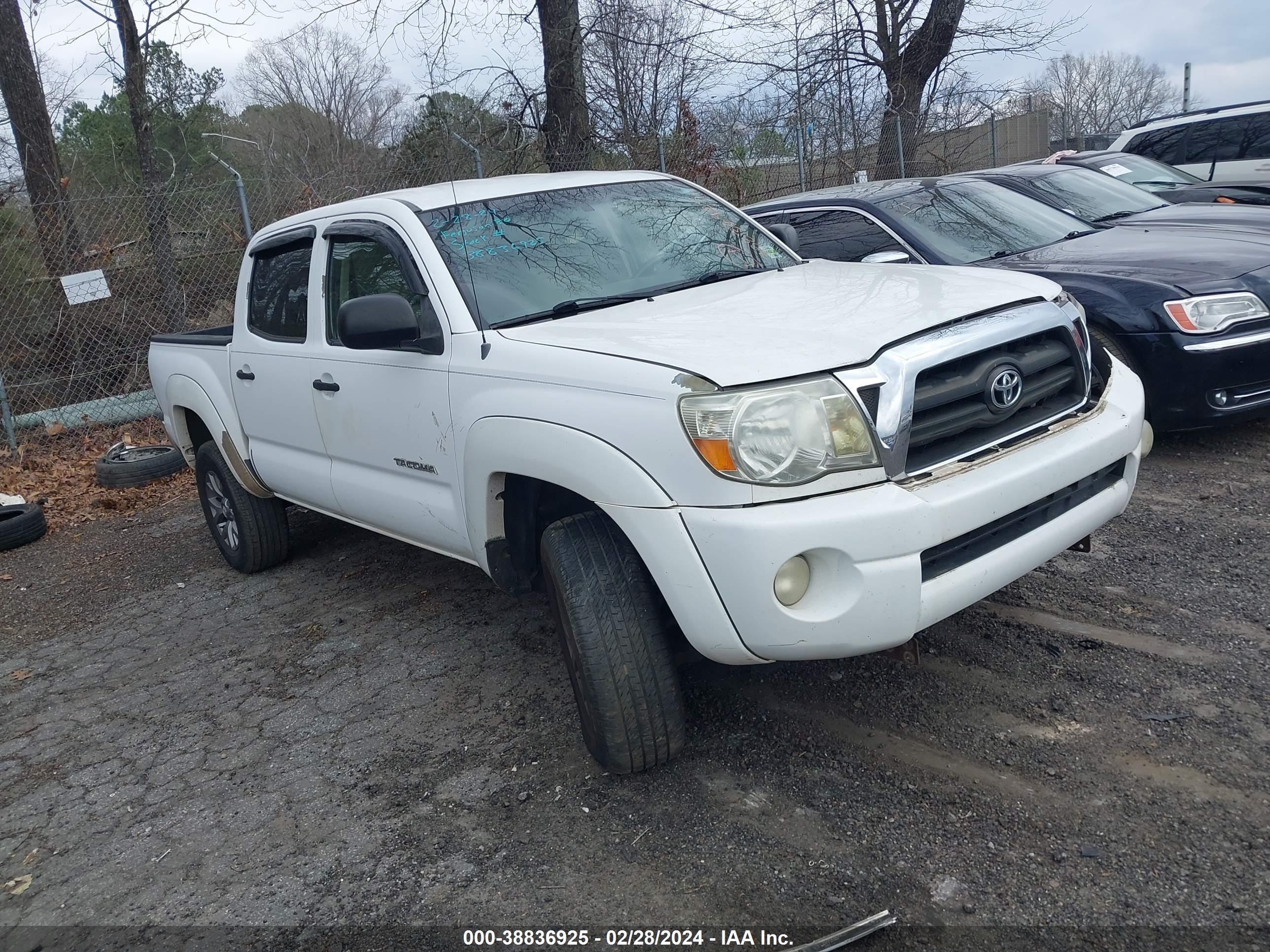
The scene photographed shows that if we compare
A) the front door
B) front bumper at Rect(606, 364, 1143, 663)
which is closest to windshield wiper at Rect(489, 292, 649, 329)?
the front door

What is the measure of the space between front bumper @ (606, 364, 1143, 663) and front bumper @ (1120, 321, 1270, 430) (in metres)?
2.80

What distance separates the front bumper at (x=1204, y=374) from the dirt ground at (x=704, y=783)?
0.53 meters

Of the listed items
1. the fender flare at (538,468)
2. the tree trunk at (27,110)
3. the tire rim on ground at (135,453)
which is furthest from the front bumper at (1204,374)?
the tree trunk at (27,110)

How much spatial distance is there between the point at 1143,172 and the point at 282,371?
8.28 m

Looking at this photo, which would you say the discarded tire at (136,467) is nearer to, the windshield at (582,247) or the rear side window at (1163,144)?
the windshield at (582,247)

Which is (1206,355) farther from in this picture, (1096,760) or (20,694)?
(20,694)

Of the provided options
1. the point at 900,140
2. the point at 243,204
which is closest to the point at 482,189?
the point at 243,204

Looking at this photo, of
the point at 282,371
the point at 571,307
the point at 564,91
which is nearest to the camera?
the point at 571,307

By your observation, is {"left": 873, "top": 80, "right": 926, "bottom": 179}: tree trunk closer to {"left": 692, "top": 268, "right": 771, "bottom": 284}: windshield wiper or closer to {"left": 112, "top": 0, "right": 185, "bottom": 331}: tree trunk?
{"left": 112, "top": 0, "right": 185, "bottom": 331}: tree trunk

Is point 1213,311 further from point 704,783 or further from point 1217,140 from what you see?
point 1217,140

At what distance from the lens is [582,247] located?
396 centimetres

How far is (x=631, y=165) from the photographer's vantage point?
43.9ft

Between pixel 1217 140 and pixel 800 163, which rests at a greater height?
pixel 800 163

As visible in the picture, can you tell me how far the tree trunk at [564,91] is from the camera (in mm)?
11875
